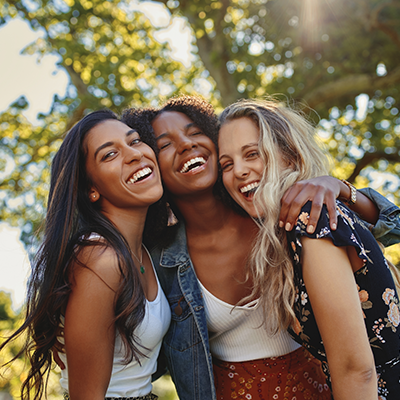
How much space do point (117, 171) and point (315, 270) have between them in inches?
53.4

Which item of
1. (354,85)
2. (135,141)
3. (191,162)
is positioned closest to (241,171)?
(191,162)

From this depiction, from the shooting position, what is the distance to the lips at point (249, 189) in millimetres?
2469

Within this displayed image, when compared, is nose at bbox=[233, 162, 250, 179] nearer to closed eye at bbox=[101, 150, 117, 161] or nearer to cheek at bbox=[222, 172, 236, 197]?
cheek at bbox=[222, 172, 236, 197]

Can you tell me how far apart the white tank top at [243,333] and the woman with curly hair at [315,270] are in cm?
15

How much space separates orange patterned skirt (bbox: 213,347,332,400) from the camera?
254cm

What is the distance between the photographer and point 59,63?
846 centimetres

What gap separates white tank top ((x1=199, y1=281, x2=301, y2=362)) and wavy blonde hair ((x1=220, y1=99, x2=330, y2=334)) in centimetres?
12

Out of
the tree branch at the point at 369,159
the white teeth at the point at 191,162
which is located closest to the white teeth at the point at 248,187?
the white teeth at the point at 191,162

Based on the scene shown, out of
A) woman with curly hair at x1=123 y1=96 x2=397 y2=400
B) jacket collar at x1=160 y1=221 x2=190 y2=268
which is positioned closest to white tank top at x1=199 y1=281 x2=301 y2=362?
woman with curly hair at x1=123 y1=96 x2=397 y2=400

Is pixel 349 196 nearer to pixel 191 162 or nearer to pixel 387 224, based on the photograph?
pixel 387 224

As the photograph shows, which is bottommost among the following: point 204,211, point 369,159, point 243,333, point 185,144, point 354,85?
point 369,159

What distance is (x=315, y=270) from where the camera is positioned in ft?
5.95

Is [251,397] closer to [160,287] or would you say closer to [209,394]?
[209,394]

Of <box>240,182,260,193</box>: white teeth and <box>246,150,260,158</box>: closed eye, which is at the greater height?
<box>246,150,260,158</box>: closed eye
